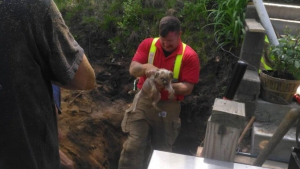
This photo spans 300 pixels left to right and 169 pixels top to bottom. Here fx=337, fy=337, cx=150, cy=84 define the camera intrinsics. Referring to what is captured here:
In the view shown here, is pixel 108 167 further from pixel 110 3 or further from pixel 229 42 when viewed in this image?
pixel 110 3

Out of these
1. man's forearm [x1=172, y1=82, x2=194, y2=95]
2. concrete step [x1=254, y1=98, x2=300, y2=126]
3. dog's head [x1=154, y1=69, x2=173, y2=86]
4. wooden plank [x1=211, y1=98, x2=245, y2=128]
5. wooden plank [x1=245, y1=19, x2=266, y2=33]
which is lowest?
concrete step [x1=254, y1=98, x2=300, y2=126]

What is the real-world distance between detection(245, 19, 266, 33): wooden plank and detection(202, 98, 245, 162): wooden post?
2.59 m

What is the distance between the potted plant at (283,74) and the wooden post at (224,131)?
95.6 inches

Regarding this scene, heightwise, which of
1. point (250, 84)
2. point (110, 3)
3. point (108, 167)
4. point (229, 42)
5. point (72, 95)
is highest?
point (110, 3)

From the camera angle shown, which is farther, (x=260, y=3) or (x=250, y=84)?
(x=260, y=3)

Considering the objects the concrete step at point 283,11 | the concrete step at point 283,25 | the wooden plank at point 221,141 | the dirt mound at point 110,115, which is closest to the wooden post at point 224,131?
the wooden plank at point 221,141

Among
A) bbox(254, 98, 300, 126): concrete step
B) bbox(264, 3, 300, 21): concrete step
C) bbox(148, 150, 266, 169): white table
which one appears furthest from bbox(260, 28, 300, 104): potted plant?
bbox(148, 150, 266, 169): white table

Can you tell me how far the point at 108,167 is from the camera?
15.9ft

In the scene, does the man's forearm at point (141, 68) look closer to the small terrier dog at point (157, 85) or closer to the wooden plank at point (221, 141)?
the small terrier dog at point (157, 85)

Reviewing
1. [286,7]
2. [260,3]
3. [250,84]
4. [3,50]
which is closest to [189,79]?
[250,84]

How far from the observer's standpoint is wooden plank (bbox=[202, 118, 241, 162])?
1830mm

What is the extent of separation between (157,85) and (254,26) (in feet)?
5.54

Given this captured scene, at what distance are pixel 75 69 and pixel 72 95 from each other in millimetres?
3859

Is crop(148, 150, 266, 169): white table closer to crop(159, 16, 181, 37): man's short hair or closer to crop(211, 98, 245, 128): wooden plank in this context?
crop(211, 98, 245, 128): wooden plank
